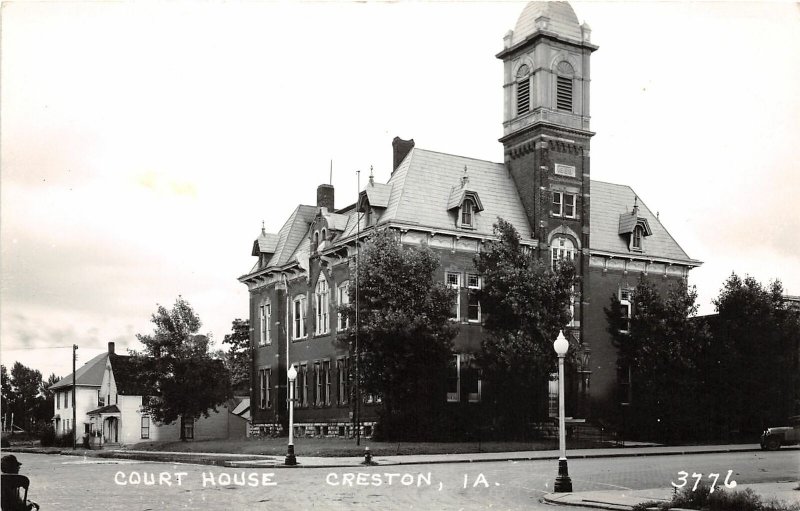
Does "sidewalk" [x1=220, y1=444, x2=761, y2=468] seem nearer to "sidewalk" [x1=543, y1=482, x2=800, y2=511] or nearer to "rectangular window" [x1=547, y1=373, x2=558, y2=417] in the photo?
"rectangular window" [x1=547, y1=373, x2=558, y2=417]

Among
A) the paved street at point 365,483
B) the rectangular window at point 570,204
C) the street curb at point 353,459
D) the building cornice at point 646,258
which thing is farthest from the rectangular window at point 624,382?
the paved street at point 365,483

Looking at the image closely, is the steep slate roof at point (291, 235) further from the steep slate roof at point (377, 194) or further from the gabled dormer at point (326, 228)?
the steep slate roof at point (377, 194)

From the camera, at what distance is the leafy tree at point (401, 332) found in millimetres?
41250

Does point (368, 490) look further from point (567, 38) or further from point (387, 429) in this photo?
point (567, 38)

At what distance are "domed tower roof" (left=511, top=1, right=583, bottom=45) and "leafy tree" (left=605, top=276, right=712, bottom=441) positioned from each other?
46.2ft

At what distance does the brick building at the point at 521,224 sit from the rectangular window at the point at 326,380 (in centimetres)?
9

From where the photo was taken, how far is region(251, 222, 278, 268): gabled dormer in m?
61.5

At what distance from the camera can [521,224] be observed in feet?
164

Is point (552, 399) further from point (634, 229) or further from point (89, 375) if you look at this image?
point (89, 375)

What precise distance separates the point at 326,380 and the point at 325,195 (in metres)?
13.7

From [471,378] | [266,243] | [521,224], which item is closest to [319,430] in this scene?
[471,378]

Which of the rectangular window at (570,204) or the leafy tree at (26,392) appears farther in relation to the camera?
the leafy tree at (26,392)

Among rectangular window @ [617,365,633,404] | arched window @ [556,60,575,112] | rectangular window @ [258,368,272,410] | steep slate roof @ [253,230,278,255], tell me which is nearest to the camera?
arched window @ [556,60,575,112]

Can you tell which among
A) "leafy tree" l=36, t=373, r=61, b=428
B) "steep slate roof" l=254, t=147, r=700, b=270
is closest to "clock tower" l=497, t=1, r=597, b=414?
"steep slate roof" l=254, t=147, r=700, b=270
